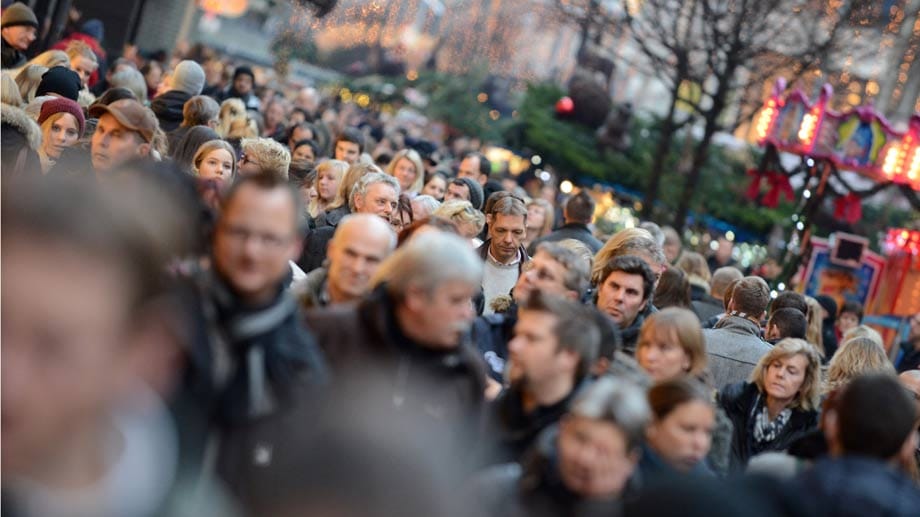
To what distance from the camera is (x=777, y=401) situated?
8453 millimetres

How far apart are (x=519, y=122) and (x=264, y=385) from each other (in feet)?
85.9

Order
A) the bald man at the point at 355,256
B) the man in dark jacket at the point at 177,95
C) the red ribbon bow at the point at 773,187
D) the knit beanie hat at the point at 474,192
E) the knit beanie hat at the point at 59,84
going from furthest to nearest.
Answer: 1. the red ribbon bow at the point at 773,187
2. the knit beanie hat at the point at 474,192
3. the man in dark jacket at the point at 177,95
4. the knit beanie hat at the point at 59,84
5. the bald man at the point at 355,256

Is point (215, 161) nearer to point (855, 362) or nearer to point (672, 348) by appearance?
point (672, 348)

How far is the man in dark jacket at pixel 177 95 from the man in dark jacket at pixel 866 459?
25.7ft

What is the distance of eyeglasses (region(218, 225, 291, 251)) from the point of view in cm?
466

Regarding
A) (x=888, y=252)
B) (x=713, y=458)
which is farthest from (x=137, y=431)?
(x=888, y=252)

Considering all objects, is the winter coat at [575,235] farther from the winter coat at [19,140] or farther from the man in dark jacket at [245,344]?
the man in dark jacket at [245,344]

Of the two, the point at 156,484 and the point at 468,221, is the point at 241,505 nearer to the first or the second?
the point at 156,484

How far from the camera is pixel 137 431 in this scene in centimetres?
395

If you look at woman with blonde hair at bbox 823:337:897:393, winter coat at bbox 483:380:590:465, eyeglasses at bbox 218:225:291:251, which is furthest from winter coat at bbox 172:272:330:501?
woman with blonde hair at bbox 823:337:897:393

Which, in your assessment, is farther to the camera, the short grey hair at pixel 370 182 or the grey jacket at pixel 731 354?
the short grey hair at pixel 370 182

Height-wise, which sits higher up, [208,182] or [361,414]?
[208,182]

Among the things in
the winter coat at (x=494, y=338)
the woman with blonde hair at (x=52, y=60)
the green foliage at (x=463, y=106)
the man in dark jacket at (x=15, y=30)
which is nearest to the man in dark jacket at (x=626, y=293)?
the winter coat at (x=494, y=338)

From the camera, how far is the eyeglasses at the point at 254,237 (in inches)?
184
